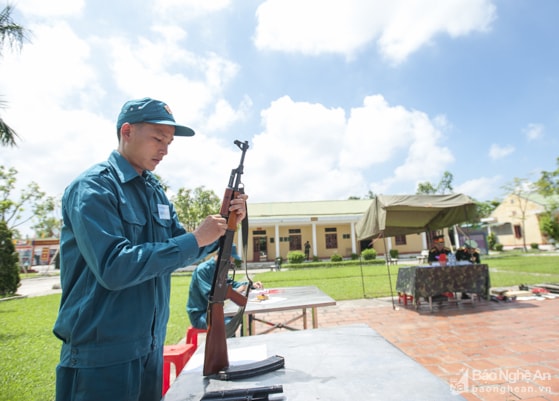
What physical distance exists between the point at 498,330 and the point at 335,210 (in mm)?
27326

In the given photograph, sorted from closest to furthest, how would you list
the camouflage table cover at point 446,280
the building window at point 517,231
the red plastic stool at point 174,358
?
the red plastic stool at point 174,358 → the camouflage table cover at point 446,280 → the building window at point 517,231

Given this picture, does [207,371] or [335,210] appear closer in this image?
[207,371]

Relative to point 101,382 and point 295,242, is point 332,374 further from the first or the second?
point 295,242

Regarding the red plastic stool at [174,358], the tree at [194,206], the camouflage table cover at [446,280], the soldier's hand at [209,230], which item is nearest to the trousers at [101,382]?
the soldier's hand at [209,230]

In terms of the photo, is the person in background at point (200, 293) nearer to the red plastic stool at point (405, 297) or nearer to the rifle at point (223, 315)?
the rifle at point (223, 315)

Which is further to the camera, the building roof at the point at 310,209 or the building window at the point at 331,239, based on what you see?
the building window at the point at 331,239

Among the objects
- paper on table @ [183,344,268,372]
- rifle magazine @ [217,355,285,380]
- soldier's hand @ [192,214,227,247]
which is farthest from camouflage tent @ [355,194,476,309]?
soldier's hand @ [192,214,227,247]

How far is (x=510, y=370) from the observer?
11.0 feet

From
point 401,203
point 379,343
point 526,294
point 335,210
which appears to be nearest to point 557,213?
point 335,210

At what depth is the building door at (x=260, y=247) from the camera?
97.3 ft

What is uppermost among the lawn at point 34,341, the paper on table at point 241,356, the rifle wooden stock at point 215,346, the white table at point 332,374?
the rifle wooden stock at point 215,346

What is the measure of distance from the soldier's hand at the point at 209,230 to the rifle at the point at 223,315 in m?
0.15

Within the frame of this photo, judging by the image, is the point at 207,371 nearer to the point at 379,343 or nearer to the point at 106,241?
the point at 106,241

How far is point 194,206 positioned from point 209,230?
27537 millimetres
